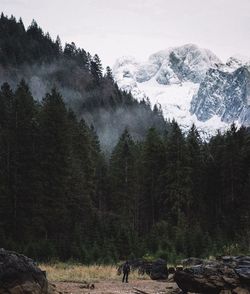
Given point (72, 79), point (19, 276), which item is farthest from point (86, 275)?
point (72, 79)

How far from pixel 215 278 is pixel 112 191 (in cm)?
5510

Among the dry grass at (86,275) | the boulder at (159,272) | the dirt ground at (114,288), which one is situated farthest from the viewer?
the boulder at (159,272)

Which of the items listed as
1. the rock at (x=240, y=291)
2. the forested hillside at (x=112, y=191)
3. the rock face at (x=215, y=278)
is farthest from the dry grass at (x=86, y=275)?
the rock at (x=240, y=291)

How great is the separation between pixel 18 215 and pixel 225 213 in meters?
29.2

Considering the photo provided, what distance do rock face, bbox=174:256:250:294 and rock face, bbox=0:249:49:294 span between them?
5105 mm

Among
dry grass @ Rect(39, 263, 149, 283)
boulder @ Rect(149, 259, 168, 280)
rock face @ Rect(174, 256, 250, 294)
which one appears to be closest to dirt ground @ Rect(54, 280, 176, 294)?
dry grass @ Rect(39, 263, 149, 283)

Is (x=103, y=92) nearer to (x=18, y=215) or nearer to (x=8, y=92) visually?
(x=8, y=92)

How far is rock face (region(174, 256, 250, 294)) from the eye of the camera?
1700 cm

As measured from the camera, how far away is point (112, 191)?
72.0 meters

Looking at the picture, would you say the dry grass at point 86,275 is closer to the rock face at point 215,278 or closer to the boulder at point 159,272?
the boulder at point 159,272

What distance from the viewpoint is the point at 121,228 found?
49.0 meters

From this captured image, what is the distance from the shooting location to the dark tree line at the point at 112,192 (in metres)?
45.4

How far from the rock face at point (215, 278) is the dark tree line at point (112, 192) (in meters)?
21.4

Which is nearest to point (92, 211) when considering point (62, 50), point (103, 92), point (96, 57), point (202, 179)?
point (202, 179)
